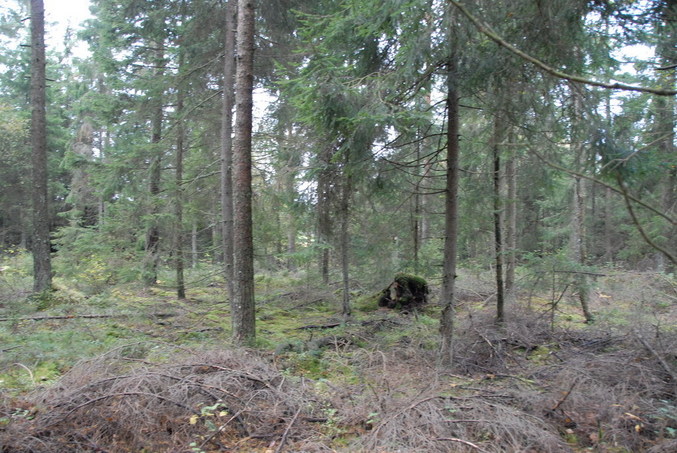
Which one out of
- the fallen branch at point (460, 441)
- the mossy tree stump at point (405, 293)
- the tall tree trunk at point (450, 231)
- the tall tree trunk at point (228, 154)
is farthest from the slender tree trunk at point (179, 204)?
the fallen branch at point (460, 441)

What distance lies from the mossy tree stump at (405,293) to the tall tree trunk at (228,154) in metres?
4.75

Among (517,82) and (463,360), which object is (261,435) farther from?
(517,82)

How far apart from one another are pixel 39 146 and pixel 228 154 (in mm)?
5958

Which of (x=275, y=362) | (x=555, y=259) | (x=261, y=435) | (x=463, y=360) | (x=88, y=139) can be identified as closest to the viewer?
(x=261, y=435)

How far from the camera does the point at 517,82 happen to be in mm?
6164

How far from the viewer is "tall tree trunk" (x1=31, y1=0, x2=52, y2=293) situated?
10750mm

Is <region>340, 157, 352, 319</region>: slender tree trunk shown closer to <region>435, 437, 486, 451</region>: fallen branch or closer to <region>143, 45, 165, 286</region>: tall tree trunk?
<region>143, 45, 165, 286</region>: tall tree trunk

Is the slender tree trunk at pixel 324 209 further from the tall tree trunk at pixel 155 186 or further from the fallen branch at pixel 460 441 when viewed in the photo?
the fallen branch at pixel 460 441

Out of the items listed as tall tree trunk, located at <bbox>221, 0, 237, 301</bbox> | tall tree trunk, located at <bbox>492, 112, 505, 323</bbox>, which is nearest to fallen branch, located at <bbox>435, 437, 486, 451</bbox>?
tall tree trunk, located at <bbox>492, 112, 505, 323</bbox>

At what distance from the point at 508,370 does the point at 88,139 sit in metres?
23.1

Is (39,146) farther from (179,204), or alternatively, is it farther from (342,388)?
(342,388)

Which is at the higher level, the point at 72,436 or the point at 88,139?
the point at 88,139

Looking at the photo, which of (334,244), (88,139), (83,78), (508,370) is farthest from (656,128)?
(83,78)

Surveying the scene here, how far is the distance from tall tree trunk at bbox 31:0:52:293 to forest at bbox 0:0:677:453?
7 centimetres
